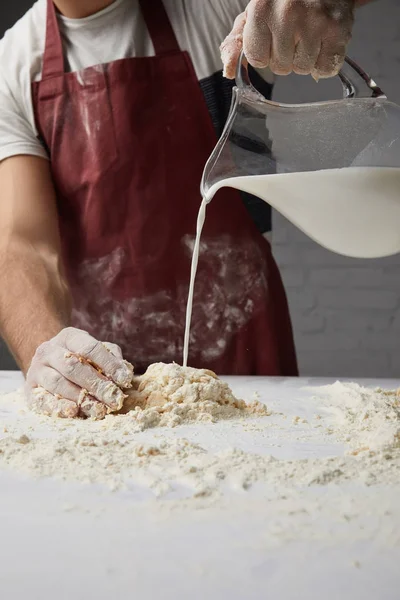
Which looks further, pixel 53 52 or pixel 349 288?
pixel 349 288

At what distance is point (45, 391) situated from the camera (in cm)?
111

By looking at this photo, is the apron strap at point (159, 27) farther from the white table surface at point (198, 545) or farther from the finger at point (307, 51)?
the white table surface at point (198, 545)

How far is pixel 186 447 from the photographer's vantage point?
870 mm

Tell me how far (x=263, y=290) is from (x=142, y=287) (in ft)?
0.95

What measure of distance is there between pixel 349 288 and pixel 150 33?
1.92 m

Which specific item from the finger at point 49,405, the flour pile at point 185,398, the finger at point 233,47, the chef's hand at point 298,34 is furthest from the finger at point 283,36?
the finger at point 49,405

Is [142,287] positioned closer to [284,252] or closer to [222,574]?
[222,574]

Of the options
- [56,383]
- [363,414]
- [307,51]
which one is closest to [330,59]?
[307,51]

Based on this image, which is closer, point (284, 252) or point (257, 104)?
point (257, 104)

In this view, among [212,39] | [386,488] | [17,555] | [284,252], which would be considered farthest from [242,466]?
[284,252]

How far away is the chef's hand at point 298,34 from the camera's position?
96 centimetres

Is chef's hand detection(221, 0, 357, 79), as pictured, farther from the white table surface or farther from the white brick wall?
the white brick wall

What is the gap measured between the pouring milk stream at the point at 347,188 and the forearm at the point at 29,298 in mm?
483

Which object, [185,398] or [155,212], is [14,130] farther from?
[185,398]
